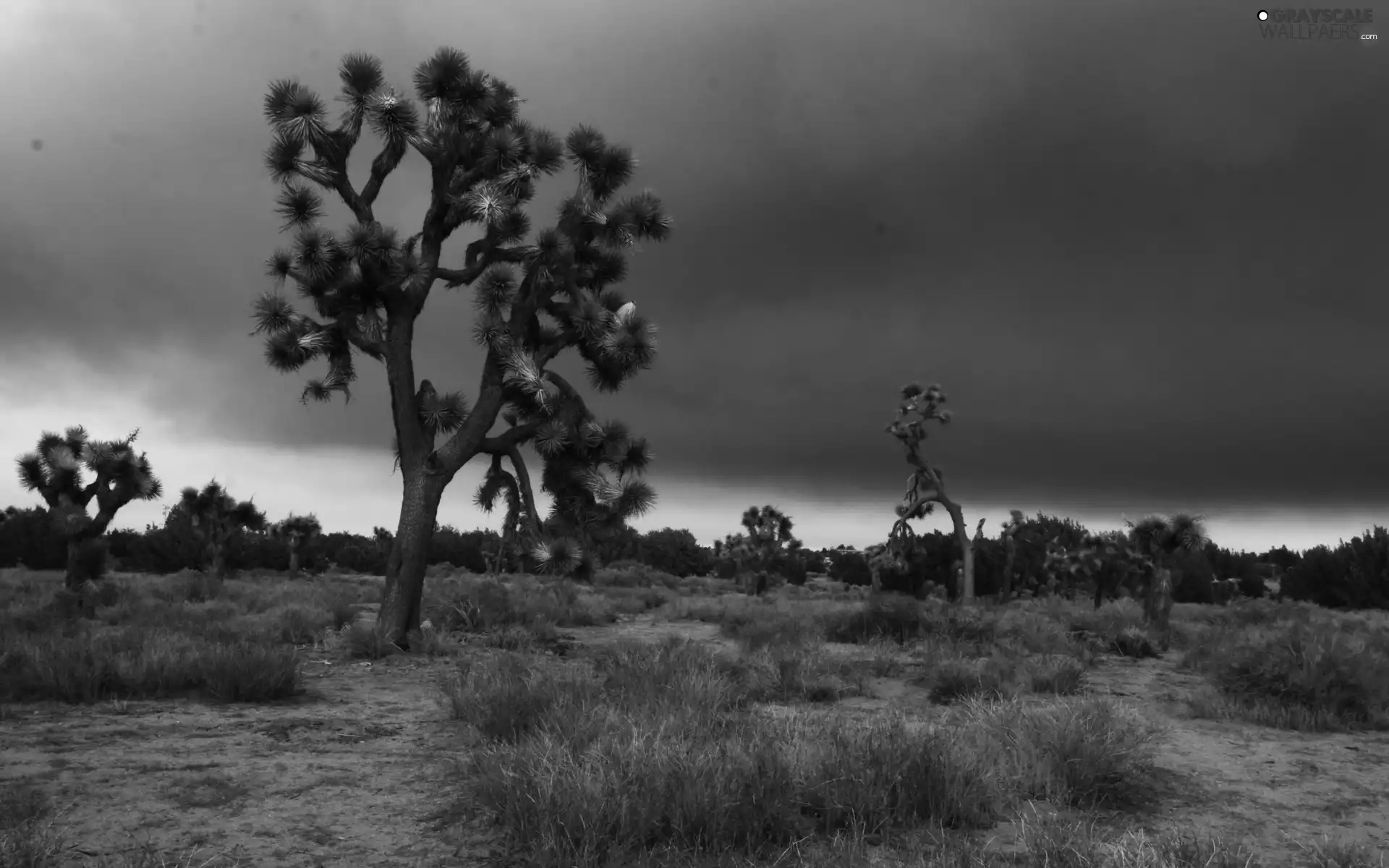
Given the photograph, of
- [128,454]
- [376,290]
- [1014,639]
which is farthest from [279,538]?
[1014,639]

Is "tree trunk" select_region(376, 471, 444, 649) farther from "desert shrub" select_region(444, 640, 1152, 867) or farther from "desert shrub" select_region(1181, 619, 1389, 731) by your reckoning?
"desert shrub" select_region(1181, 619, 1389, 731)

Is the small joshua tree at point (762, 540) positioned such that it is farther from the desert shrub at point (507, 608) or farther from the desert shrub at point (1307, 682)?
the desert shrub at point (1307, 682)

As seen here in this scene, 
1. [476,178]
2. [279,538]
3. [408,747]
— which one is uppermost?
[476,178]

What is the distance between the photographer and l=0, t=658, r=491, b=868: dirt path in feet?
17.2

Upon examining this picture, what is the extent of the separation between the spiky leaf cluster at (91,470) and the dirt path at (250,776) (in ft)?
58.9

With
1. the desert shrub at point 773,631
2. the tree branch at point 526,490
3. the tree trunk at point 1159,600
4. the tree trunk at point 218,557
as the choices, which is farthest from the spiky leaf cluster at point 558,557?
the tree trunk at point 218,557

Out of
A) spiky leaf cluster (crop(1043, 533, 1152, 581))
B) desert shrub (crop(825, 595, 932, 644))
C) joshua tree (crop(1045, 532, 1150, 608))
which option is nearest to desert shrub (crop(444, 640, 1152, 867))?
desert shrub (crop(825, 595, 932, 644))

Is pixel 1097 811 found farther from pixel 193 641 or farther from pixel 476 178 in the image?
pixel 476 178

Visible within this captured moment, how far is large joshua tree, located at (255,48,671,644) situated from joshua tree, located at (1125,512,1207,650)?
12034 mm

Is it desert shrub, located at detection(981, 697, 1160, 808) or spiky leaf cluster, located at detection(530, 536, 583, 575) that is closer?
desert shrub, located at detection(981, 697, 1160, 808)

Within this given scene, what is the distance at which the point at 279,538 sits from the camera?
189 feet

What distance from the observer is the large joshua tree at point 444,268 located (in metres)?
15.1

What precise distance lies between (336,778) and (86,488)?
24156 millimetres

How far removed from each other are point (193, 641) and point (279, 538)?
48926 mm
